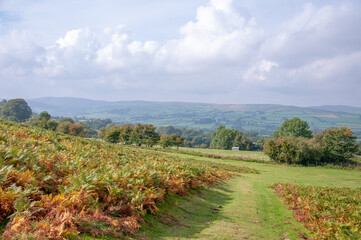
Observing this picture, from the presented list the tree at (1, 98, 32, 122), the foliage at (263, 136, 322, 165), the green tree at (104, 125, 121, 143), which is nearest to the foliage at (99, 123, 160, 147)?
the green tree at (104, 125, 121, 143)

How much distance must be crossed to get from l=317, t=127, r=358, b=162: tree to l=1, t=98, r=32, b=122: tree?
524ft

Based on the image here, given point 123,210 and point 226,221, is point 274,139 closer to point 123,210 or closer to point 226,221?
point 226,221


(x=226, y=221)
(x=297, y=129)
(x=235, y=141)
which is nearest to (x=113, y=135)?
(x=235, y=141)

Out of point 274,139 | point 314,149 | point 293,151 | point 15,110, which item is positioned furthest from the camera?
point 15,110

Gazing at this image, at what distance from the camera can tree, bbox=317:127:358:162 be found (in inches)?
2781

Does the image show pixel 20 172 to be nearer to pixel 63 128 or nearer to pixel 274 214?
pixel 274 214

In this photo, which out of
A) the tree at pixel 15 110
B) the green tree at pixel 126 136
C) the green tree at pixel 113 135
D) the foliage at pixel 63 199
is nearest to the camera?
the foliage at pixel 63 199

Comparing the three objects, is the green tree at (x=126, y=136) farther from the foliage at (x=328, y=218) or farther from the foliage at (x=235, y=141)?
the foliage at (x=328, y=218)

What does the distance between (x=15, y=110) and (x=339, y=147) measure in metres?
173

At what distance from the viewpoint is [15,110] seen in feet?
486

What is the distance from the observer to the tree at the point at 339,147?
232ft

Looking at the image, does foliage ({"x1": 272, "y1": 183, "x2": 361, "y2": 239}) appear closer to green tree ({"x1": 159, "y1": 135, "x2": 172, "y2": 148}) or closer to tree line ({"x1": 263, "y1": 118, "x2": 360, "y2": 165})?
tree line ({"x1": 263, "y1": 118, "x2": 360, "y2": 165})

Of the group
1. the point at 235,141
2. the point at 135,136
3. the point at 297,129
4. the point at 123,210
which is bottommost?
the point at 235,141

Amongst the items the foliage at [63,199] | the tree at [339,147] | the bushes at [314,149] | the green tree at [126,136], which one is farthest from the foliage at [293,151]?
the foliage at [63,199]
